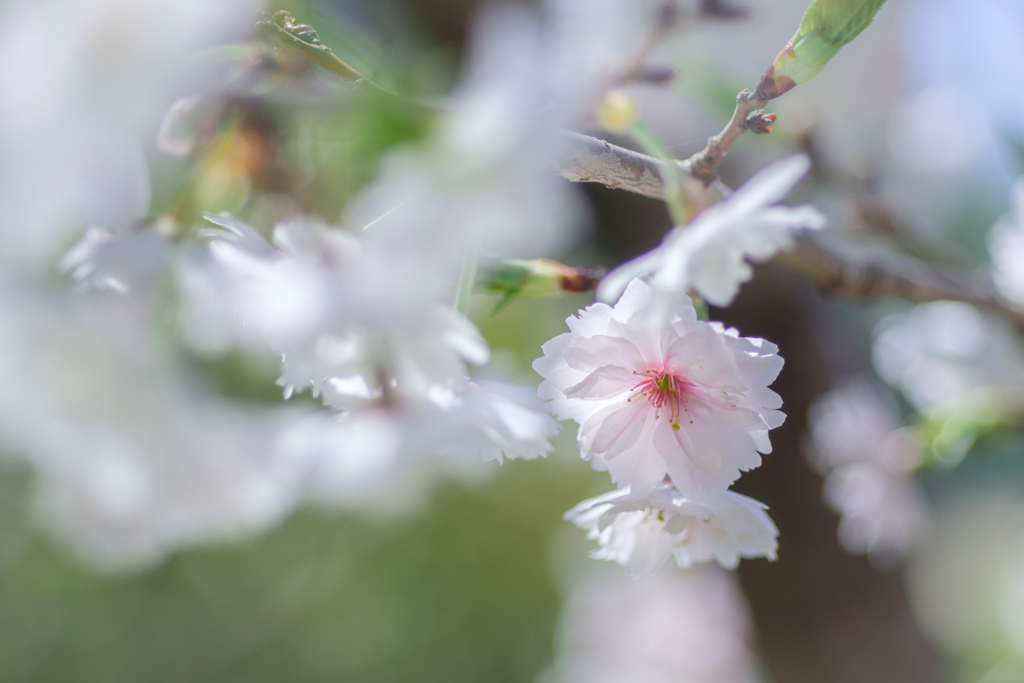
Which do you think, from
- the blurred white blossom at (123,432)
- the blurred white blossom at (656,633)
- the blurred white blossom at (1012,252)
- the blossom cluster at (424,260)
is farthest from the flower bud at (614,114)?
the blurred white blossom at (656,633)

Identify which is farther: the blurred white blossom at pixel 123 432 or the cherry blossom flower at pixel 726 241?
the blurred white blossom at pixel 123 432

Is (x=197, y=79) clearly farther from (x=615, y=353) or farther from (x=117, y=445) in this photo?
(x=117, y=445)

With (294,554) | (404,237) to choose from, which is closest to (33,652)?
(294,554)

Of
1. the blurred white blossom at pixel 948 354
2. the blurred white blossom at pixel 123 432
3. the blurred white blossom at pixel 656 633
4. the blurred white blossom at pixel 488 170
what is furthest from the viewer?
the blurred white blossom at pixel 656 633

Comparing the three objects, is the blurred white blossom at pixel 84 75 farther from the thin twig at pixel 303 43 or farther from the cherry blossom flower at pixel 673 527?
the cherry blossom flower at pixel 673 527

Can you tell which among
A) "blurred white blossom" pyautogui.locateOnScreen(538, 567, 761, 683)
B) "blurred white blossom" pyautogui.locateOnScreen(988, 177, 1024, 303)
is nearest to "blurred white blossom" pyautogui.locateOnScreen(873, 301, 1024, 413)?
"blurred white blossom" pyautogui.locateOnScreen(988, 177, 1024, 303)

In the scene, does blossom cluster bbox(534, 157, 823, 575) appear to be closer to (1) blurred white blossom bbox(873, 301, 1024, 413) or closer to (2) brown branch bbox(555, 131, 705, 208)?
(2) brown branch bbox(555, 131, 705, 208)
